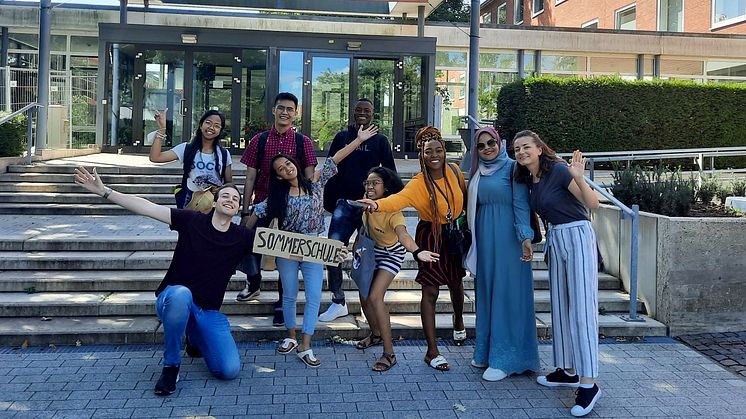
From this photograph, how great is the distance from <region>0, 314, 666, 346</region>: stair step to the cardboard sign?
3.84 ft

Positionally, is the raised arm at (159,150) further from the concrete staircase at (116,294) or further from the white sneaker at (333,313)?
the white sneaker at (333,313)

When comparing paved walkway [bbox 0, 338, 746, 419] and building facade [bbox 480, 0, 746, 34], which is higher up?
building facade [bbox 480, 0, 746, 34]

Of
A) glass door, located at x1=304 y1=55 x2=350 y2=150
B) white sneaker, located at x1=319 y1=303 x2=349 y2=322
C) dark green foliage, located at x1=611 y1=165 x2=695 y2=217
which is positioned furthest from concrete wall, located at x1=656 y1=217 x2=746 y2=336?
glass door, located at x1=304 y1=55 x2=350 y2=150

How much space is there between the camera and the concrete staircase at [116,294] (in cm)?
567

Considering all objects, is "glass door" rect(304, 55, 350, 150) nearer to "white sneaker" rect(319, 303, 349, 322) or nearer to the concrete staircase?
the concrete staircase

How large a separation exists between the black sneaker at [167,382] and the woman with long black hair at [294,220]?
103 cm

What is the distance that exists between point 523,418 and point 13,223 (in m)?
7.49

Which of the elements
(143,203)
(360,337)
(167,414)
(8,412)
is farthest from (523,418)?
(8,412)

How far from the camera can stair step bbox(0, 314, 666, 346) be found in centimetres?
548

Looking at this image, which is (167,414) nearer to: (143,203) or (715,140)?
(143,203)

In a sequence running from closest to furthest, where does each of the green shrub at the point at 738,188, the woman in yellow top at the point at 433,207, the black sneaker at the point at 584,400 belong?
the black sneaker at the point at 584,400, the woman in yellow top at the point at 433,207, the green shrub at the point at 738,188

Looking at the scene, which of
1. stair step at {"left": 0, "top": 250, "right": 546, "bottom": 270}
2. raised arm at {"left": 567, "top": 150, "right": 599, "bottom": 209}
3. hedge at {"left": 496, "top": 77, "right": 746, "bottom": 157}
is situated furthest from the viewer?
hedge at {"left": 496, "top": 77, "right": 746, "bottom": 157}

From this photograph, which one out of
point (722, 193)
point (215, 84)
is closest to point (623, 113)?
point (722, 193)

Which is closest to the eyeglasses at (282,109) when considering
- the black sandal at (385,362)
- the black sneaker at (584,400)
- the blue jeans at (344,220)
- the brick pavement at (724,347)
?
the blue jeans at (344,220)
